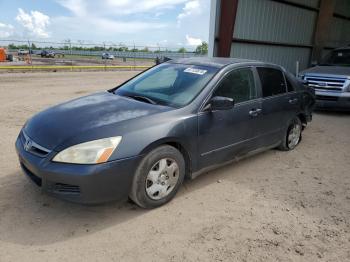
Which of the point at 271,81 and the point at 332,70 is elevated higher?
the point at 271,81

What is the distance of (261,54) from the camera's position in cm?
1289

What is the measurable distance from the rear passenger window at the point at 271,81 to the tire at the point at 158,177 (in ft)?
6.38

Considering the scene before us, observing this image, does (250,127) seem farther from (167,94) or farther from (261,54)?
(261,54)

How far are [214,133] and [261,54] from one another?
10.0m

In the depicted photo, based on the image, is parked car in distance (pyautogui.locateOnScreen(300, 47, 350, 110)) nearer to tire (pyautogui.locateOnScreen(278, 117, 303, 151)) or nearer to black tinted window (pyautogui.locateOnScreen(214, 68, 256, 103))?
tire (pyautogui.locateOnScreen(278, 117, 303, 151))

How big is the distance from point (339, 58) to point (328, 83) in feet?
7.36

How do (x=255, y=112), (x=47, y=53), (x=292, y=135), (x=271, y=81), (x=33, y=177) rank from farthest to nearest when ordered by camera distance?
(x=47, y=53), (x=292, y=135), (x=271, y=81), (x=255, y=112), (x=33, y=177)

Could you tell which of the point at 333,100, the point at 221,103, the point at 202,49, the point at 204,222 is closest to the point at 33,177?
the point at 204,222

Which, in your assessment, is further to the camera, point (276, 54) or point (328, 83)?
point (276, 54)

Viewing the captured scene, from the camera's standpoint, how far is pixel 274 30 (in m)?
13.2

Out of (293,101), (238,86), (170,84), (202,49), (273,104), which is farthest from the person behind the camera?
(202,49)

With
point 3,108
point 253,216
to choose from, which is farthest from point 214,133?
point 3,108

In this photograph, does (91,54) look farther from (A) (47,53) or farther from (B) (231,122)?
(B) (231,122)

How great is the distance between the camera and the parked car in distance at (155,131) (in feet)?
9.76
